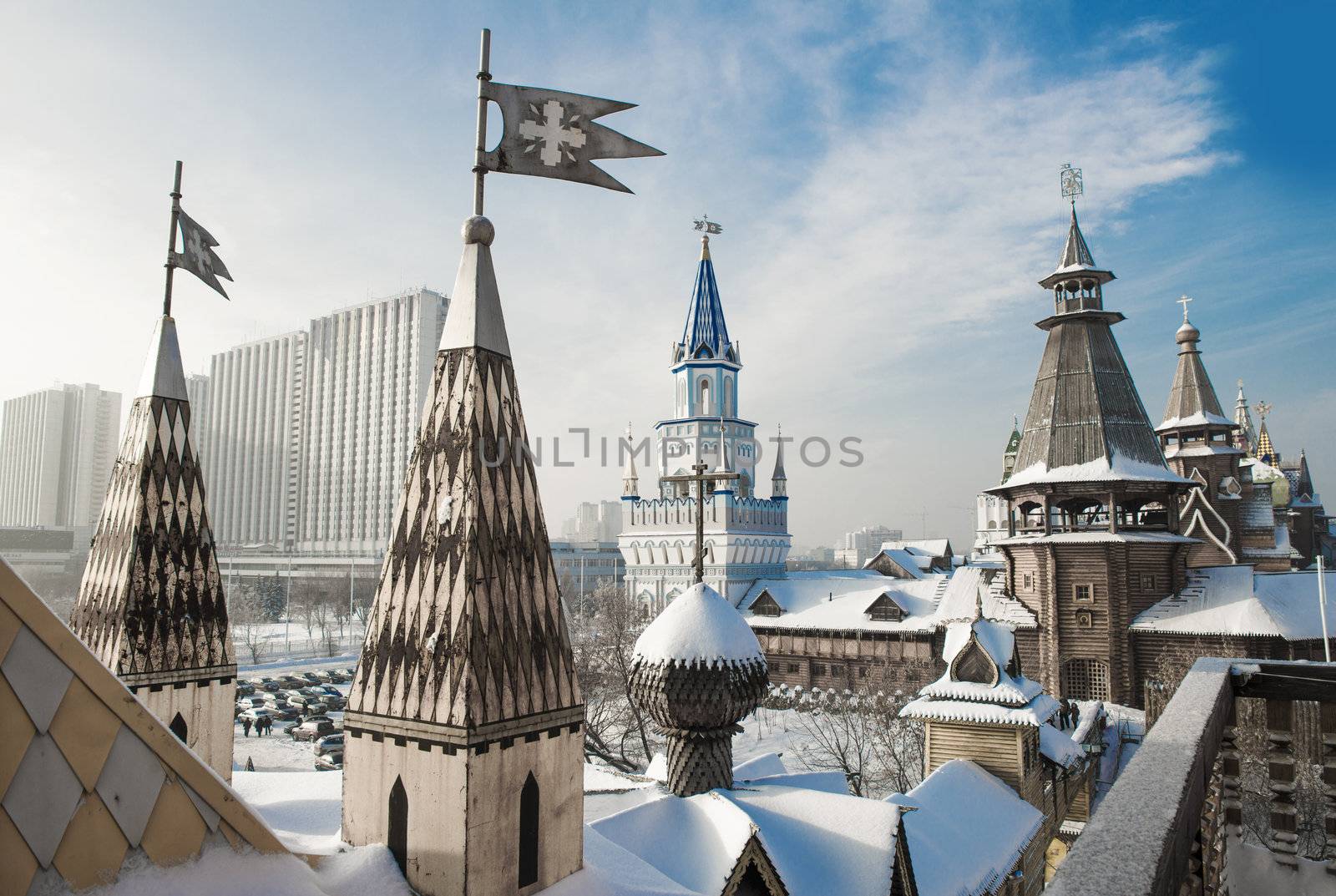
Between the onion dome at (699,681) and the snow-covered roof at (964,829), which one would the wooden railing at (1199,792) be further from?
the onion dome at (699,681)

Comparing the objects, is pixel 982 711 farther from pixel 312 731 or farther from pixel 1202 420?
pixel 1202 420

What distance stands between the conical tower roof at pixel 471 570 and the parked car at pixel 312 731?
80.2 feet

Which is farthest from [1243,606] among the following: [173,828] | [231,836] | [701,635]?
[173,828]

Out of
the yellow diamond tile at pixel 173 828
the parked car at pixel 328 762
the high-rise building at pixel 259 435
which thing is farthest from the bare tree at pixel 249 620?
the yellow diamond tile at pixel 173 828

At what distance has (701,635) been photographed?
8.24 metres

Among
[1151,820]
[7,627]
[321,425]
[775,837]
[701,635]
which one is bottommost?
[775,837]

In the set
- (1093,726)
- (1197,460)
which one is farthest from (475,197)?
(1197,460)

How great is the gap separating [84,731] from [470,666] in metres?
1.73

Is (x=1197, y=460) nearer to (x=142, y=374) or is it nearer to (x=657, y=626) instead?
(x=657, y=626)

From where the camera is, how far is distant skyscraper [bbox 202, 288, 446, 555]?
67.7 m

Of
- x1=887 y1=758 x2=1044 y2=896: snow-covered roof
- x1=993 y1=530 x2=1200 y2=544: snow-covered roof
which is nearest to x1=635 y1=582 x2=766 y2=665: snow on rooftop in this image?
x1=887 y1=758 x2=1044 y2=896: snow-covered roof

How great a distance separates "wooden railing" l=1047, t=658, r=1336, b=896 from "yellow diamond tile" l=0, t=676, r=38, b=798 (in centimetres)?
273

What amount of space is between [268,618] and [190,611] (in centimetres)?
6065

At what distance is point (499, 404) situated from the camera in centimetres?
455
